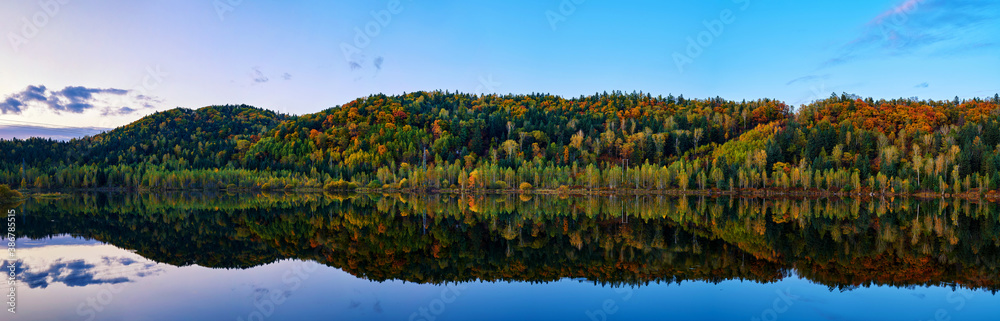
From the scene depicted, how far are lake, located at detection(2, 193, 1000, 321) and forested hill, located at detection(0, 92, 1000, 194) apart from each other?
95.7m

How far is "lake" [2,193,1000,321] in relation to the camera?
55.2ft

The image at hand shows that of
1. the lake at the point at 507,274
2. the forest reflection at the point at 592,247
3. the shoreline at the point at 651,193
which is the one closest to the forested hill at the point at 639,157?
the shoreline at the point at 651,193

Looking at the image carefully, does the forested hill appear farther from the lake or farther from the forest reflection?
the lake

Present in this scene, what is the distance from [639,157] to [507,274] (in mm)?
149428

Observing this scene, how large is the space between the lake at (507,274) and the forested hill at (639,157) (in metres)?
95.7

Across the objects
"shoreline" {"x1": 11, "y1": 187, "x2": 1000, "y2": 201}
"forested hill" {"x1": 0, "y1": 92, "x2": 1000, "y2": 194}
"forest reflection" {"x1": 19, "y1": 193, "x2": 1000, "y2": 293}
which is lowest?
"shoreline" {"x1": 11, "y1": 187, "x2": 1000, "y2": 201}

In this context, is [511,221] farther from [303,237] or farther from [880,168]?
[880,168]

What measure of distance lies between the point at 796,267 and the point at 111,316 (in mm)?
25566

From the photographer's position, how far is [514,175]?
454ft

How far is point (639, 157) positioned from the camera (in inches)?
6481

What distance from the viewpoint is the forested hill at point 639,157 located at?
122625mm

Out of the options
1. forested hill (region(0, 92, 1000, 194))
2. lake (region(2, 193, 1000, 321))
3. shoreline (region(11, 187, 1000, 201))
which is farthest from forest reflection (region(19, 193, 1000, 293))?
forested hill (region(0, 92, 1000, 194))

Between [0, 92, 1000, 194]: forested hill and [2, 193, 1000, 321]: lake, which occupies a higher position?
[0, 92, 1000, 194]: forested hill

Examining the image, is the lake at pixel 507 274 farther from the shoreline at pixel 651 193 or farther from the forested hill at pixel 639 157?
the forested hill at pixel 639 157
